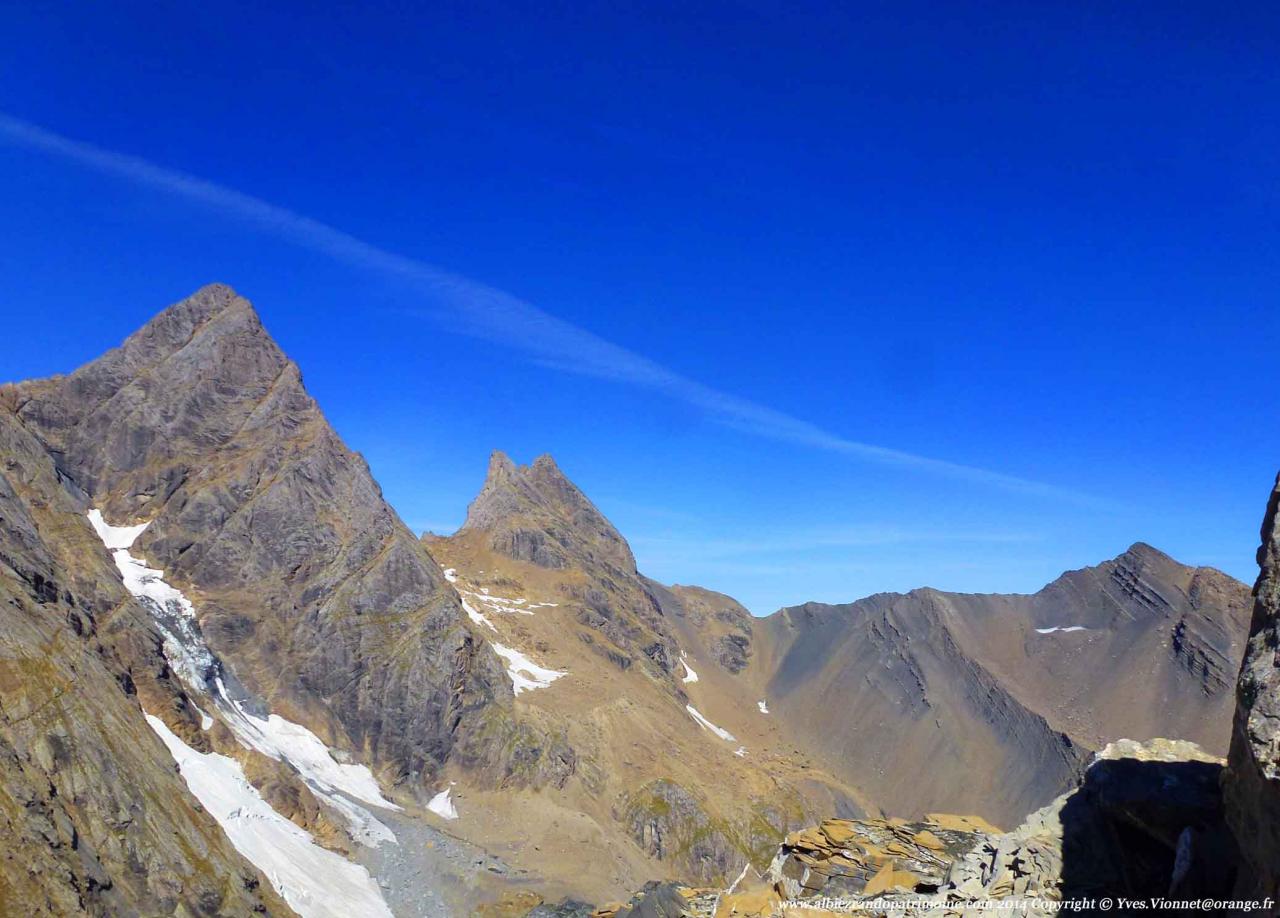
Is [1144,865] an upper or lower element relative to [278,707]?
upper

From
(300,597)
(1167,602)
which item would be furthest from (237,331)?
(1167,602)

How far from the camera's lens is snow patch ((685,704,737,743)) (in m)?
149

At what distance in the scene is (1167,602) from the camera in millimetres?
152375

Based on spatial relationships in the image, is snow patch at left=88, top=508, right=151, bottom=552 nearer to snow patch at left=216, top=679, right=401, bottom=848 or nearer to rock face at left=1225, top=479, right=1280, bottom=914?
snow patch at left=216, top=679, right=401, bottom=848

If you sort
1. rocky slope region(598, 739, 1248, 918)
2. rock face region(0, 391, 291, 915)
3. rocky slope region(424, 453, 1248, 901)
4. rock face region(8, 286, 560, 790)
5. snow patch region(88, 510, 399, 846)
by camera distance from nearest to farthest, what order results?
rocky slope region(598, 739, 1248, 918), rock face region(0, 391, 291, 915), snow patch region(88, 510, 399, 846), rock face region(8, 286, 560, 790), rocky slope region(424, 453, 1248, 901)

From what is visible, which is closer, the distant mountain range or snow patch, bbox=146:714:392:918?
the distant mountain range

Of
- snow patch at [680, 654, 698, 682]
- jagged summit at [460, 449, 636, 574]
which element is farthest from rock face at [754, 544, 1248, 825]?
jagged summit at [460, 449, 636, 574]

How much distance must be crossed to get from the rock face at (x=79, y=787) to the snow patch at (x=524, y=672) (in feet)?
227

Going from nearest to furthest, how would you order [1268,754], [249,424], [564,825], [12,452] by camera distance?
[1268,754] < [12,452] < [564,825] < [249,424]

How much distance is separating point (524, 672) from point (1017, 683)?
102409mm

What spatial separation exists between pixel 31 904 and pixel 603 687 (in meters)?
101

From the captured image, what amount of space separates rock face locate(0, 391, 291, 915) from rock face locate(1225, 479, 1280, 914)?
36.4 m

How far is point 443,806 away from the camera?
92.9 metres

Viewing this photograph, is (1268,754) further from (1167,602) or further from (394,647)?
(1167,602)
